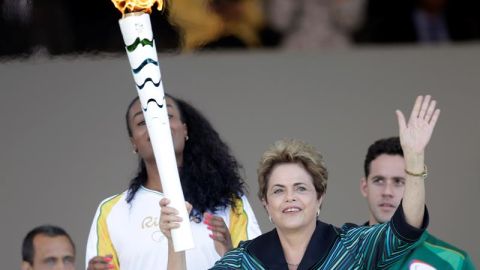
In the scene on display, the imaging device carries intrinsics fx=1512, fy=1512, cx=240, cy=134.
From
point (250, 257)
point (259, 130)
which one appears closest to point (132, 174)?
point (259, 130)

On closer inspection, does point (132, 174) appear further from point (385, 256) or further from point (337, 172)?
point (385, 256)

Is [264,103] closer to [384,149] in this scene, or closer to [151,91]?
[384,149]

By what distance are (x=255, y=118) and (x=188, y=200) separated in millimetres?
1873

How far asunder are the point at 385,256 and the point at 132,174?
281cm

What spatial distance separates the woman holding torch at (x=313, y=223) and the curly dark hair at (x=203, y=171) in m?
0.66

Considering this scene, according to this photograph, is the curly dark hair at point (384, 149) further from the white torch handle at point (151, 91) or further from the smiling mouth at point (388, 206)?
the white torch handle at point (151, 91)

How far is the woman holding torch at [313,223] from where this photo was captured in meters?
4.89

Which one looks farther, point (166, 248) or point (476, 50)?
point (476, 50)

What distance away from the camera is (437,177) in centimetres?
768

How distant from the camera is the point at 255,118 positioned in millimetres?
7719

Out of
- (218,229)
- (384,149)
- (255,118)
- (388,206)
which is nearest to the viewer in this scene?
(218,229)

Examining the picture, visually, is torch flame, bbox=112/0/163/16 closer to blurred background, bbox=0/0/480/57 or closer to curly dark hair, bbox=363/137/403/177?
curly dark hair, bbox=363/137/403/177

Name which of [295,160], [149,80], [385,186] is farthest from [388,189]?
[149,80]

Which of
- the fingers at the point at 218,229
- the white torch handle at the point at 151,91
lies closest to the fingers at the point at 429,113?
the white torch handle at the point at 151,91
